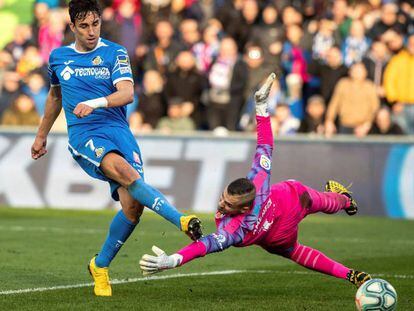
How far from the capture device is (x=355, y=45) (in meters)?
21.3

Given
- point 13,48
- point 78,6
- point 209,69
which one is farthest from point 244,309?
point 13,48

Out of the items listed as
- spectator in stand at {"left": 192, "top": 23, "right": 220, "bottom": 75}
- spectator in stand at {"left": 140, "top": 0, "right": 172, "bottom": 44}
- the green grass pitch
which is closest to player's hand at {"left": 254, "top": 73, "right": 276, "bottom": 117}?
the green grass pitch

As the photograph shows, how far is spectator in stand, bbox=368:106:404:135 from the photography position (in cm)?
1984

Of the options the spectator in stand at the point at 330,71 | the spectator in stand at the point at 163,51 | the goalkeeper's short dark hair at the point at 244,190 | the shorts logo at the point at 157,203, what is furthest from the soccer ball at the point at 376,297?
the spectator in stand at the point at 163,51

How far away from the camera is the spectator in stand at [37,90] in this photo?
73.2ft

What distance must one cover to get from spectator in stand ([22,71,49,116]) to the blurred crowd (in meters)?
0.02

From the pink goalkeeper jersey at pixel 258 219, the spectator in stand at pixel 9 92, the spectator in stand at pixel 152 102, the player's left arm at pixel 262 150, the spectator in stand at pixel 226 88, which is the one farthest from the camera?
the spectator in stand at pixel 9 92

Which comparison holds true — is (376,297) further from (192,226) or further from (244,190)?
(192,226)

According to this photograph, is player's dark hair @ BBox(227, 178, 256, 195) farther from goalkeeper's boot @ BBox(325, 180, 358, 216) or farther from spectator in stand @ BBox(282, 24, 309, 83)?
spectator in stand @ BBox(282, 24, 309, 83)

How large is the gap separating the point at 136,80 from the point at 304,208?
13714 millimetres

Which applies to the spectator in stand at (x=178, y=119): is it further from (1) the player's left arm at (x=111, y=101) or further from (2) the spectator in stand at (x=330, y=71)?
(1) the player's left arm at (x=111, y=101)

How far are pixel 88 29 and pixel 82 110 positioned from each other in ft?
3.28

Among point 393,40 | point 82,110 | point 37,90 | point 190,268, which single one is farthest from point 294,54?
point 82,110

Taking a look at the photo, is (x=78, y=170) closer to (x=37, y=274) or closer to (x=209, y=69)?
(x=209, y=69)
